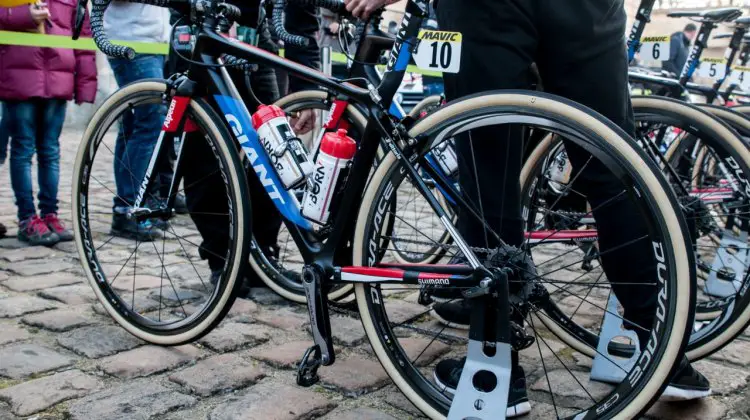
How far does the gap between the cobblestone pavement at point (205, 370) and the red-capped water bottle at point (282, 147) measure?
0.68m

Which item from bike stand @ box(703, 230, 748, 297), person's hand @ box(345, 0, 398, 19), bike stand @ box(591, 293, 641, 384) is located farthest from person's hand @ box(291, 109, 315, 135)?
bike stand @ box(703, 230, 748, 297)

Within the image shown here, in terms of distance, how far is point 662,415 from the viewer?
2.29 metres

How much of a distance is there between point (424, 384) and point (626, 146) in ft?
2.93

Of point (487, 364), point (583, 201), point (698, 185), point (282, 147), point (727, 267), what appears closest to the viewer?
point (487, 364)

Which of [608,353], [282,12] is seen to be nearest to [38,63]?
[282,12]

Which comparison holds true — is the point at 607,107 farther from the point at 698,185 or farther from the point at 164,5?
the point at 698,185

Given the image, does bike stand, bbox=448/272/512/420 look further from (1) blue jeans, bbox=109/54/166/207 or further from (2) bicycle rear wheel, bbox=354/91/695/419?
(1) blue jeans, bbox=109/54/166/207

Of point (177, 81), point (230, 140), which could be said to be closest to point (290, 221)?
point (230, 140)

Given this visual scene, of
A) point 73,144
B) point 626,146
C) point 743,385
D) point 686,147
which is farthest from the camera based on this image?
point 73,144

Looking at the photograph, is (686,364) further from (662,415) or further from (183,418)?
(183,418)

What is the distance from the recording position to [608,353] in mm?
2424

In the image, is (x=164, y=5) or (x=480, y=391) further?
(x=164, y=5)

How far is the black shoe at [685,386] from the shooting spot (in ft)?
7.41

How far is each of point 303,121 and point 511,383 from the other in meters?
1.83
